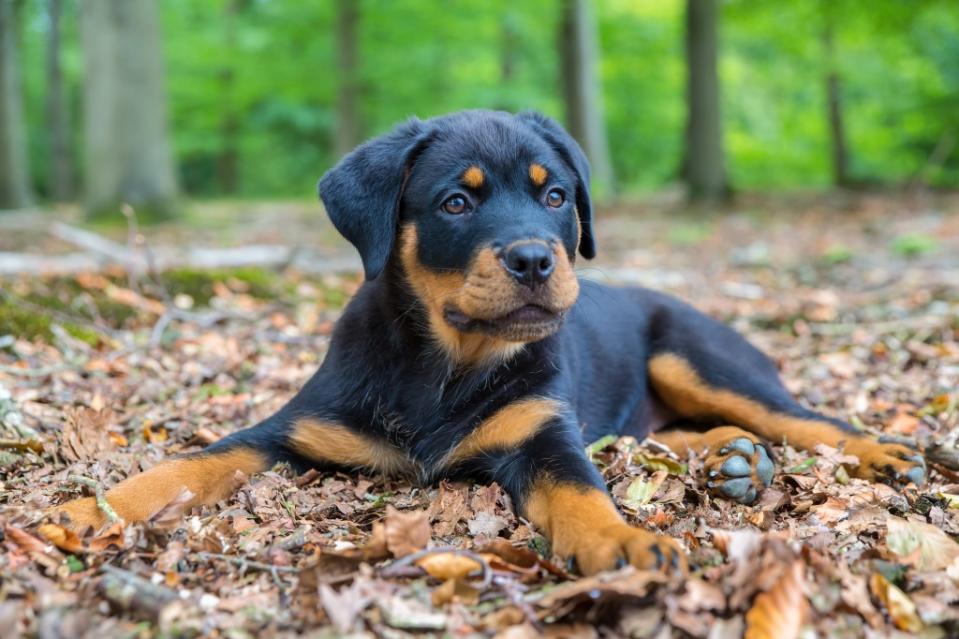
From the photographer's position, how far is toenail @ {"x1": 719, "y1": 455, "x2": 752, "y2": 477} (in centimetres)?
351

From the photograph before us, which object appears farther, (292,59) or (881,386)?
(292,59)

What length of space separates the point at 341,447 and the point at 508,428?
726 millimetres

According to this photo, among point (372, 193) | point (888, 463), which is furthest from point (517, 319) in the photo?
point (888, 463)

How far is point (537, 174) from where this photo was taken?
11.9 ft

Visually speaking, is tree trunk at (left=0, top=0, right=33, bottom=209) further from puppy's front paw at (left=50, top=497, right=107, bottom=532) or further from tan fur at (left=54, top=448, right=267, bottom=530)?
puppy's front paw at (left=50, top=497, right=107, bottom=532)

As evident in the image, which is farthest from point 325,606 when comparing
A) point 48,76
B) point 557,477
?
point 48,76

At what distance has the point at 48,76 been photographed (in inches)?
1053

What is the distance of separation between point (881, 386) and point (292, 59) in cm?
2004

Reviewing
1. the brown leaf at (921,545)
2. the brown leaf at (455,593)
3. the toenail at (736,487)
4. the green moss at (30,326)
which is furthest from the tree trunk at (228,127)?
the brown leaf at (921,545)

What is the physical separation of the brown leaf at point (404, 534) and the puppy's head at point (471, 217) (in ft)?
2.83

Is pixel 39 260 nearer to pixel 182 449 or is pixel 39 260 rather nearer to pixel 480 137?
pixel 182 449

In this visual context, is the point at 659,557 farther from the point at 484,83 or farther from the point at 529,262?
the point at 484,83

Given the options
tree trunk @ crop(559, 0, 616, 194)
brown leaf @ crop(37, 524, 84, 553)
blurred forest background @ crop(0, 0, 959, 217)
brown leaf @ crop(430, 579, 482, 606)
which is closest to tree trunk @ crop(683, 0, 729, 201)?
blurred forest background @ crop(0, 0, 959, 217)

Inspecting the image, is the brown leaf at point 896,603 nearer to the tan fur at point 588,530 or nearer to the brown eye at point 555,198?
the tan fur at point 588,530
